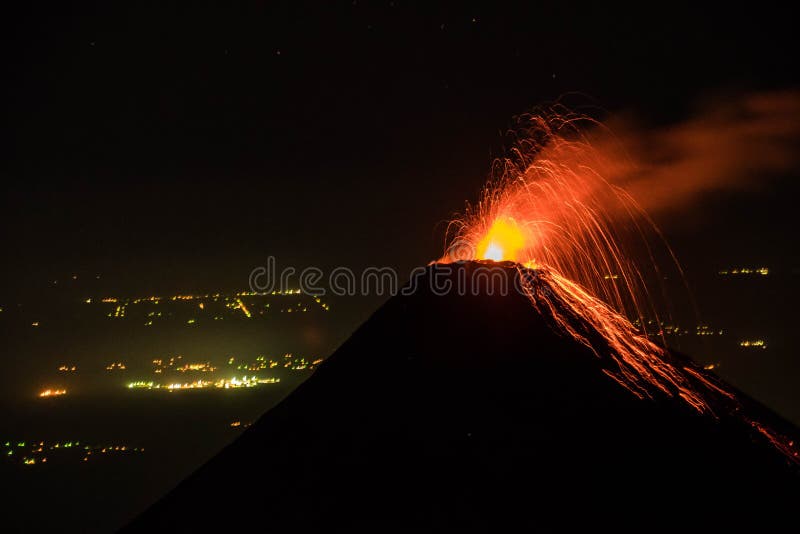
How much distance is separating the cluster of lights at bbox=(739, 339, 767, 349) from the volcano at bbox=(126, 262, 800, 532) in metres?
71.8

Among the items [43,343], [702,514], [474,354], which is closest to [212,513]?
[474,354]

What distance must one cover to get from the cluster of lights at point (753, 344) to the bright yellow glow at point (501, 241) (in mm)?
71047

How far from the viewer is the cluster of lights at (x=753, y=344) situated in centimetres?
7951

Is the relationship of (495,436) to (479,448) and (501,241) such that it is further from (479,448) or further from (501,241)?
(501,241)

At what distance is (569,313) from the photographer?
16.2 meters

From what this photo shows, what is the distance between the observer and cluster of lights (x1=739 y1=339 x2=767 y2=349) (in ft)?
261

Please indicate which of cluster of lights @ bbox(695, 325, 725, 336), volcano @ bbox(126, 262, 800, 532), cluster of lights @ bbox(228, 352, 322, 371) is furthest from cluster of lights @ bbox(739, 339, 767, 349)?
volcano @ bbox(126, 262, 800, 532)

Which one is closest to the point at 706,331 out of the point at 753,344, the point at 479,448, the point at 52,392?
the point at 753,344

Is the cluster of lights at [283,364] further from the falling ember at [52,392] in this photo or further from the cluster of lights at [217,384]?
the falling ember at [52,392]

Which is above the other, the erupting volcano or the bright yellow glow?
the bright yellow glow

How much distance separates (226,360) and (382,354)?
4596 inches

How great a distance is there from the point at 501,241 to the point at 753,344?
239ft

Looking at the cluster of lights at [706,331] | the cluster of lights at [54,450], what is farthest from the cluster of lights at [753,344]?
the cluster of lights at [54,450]

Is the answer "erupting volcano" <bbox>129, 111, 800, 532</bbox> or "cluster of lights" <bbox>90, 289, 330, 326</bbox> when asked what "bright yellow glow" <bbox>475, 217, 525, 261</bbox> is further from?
"cluster of lights" <bbox>90, 289, 330, 326</bbox>
